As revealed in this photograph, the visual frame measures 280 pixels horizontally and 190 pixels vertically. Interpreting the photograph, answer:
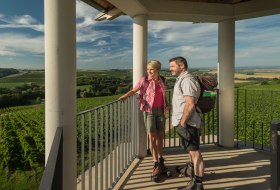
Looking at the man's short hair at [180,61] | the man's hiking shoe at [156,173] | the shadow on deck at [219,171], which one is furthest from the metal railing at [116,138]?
the man's short hair at [180,61]

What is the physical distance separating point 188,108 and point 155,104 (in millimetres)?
886

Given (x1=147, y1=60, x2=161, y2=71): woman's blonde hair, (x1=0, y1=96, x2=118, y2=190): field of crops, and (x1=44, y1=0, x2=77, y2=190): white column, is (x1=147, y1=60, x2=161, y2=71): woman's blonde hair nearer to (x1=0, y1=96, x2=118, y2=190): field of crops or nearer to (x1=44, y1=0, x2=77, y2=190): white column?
(x1=44, y1=0, x2=77, y2=190): white column

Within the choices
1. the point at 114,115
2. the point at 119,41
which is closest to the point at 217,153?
the point at 114,115

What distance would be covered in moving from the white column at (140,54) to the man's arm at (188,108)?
5.02ft

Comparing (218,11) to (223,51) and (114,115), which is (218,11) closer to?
(223,51)

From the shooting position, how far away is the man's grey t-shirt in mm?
2773

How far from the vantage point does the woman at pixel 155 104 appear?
3.60m

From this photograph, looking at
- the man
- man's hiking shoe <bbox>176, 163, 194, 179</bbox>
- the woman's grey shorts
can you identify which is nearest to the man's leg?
the man

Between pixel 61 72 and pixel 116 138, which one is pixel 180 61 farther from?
pixel 61 72

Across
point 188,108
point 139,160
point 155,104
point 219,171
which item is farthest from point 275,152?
point 139,160

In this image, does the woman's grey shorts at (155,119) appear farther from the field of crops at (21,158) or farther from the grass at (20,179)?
the grass at (20,179)

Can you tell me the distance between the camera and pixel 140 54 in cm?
437

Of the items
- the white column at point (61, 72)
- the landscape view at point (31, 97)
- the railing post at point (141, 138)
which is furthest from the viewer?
the landscape view at point (31, 97)

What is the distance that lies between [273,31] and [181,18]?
5267cm
